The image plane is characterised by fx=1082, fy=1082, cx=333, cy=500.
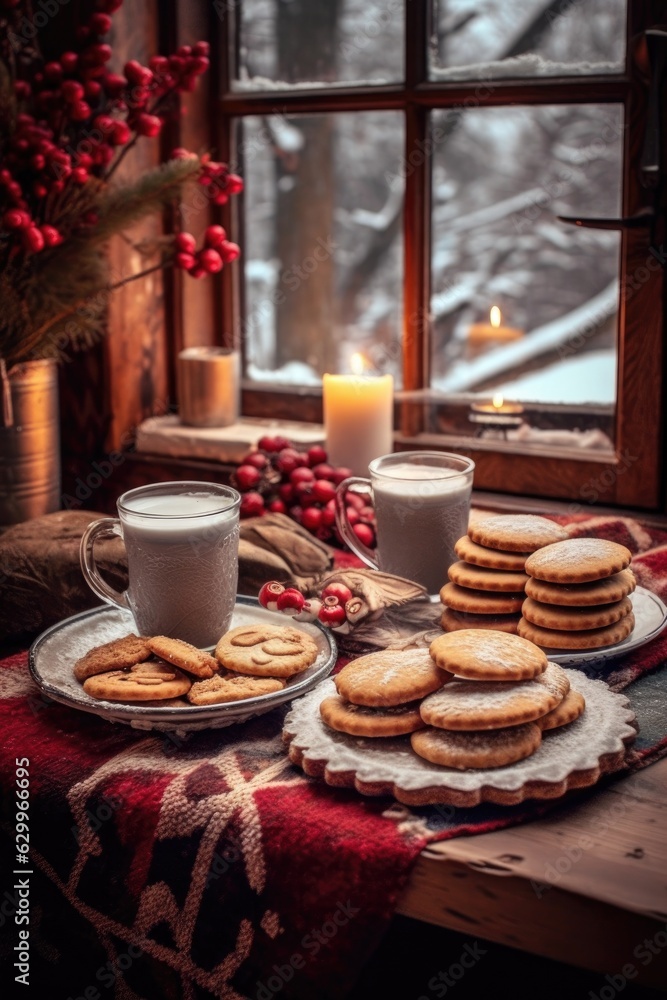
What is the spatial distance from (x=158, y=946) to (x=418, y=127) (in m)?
1.24

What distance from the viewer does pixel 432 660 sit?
35.9 inches

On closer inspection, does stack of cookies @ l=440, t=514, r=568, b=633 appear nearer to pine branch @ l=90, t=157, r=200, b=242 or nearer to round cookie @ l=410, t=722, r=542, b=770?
round cookie @ l=410, t=722, r=542, b=770

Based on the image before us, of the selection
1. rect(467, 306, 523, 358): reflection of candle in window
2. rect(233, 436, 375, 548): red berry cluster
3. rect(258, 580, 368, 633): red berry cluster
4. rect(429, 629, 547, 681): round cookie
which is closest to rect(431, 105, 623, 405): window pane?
rect(467, 306, 523, 358): reflection of candle in window

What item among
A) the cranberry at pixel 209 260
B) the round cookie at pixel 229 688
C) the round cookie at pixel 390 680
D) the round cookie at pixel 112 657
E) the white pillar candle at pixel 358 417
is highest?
the cranberry at pixel 209 260

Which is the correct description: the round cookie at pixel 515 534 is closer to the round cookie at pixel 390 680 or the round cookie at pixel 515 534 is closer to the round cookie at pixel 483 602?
the round cookie at pixel 483 602

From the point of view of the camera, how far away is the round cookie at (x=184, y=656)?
97cm

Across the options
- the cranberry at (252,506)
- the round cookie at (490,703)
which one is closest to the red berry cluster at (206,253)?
the cranberry at (252,506)

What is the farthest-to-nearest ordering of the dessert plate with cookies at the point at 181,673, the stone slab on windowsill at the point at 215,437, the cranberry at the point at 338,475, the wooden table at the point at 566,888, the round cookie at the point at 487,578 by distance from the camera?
the stone slab on windowsill at the point at 215,437 → the cranberry at the point at 338,475 → the round cookie at the point at 487,578 → the dessert plate with cookies at the point at 181,673 → the wooden table at the point at 566,888

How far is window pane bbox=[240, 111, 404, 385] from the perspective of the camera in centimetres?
179

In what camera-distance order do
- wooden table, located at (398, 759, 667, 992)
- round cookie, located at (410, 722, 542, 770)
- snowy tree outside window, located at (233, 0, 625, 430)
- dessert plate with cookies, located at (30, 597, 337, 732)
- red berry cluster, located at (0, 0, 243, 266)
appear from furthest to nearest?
1. snowy tree outside window, located at (233, 0, 625, 430)
2. red berry cluster, located at (0, 0, 243, 266)
3. dessert plate with cookies, located at (30, 597, 337, 732)
4. round cookie, located at (410, 722, 542, 770)
5. wooden table, located at (398, 759, 667, 992)

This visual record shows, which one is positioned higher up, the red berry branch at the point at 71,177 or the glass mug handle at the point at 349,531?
the red berry branch at the point at 71,177

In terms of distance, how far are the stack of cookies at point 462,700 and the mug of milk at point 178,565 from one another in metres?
0.21

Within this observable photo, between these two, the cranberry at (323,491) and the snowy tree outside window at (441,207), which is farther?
the snowy tree outside window at (441,207)

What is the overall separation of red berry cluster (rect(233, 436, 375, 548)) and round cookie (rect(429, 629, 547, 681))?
53 centimetres
